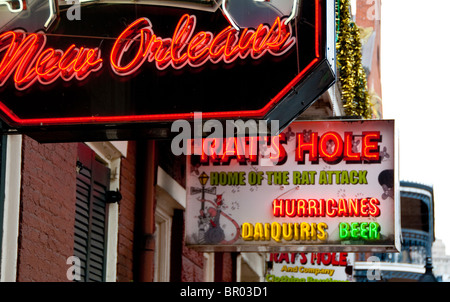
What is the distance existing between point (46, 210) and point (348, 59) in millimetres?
5092

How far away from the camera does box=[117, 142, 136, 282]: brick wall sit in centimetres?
1174

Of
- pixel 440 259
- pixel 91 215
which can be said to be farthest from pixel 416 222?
pixel 440 259

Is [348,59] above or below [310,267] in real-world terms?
above

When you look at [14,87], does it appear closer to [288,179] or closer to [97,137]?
[97,137]

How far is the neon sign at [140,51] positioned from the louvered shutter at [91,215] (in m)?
2.48

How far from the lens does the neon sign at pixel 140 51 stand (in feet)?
26.5

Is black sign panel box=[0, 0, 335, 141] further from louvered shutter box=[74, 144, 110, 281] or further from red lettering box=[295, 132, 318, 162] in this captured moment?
red lettering box=[295, 132, 318, 162]

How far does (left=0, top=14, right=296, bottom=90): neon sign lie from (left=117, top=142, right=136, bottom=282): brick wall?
3.72 metres

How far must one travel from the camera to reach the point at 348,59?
13.3 m

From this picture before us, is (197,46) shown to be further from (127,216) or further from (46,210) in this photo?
(127,216)
